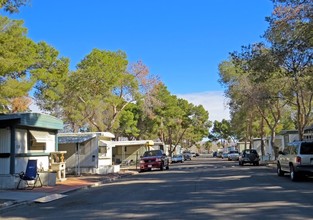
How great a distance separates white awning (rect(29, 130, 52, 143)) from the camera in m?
22.1

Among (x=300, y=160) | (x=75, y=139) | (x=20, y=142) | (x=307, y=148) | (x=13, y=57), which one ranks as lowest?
(x=300, y=160)

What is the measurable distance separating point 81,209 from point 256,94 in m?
27.6

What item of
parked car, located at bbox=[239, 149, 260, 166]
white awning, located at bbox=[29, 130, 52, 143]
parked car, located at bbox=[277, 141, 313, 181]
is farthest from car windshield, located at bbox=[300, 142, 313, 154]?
parked car, located at bbox=[239, 149, 260, 166]

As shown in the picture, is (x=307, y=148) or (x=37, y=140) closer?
(x=307, y=148)

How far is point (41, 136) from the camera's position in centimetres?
2292

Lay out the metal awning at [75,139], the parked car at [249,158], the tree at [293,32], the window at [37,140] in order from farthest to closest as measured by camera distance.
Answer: the parked car at [249,158] < the metal awning at [75,139] < the window at [37,140] < the tree at [293,32]

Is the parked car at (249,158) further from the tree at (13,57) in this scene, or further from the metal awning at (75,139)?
the tree at (13,57)

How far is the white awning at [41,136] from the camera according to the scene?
2212cm

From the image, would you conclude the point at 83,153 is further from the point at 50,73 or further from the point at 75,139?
the point at 50,73

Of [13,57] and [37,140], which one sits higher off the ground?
[13,57]

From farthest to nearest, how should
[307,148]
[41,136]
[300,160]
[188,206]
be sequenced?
1. [41,136]
2. [307,148]
3. [300,160]
4. [188,206]

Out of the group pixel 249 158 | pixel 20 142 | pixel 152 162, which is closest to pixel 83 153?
pixel 152 162

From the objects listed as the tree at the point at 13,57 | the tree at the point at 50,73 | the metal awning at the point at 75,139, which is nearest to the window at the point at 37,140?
the tree at the point at 13,57

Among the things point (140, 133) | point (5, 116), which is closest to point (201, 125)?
point (140, 133)
